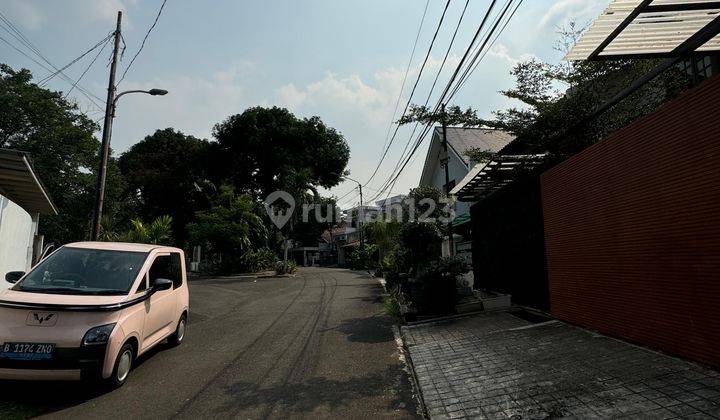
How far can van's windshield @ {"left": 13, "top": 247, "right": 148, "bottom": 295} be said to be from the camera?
5.30 meters

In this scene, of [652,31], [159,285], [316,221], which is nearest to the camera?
[652,31]

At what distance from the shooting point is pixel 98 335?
186 inches

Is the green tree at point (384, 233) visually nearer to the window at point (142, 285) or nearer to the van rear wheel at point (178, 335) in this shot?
the van rear wheel at point (178, 335)

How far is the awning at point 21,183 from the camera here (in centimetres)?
781

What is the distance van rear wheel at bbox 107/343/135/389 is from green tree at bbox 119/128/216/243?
33.0m

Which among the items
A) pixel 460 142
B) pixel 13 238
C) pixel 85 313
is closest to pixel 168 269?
pixel 85 313

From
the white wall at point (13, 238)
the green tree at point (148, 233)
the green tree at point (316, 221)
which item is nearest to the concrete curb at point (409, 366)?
the white wall at point (13, 238)

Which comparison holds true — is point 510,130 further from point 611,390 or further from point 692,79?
point 611,390

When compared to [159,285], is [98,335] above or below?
below

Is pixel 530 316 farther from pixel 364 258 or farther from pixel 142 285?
pixel 364 258

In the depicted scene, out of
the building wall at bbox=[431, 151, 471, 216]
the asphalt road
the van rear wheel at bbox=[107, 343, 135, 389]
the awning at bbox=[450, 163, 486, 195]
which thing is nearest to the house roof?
A: the building wall at bbox=[431, 151, 471, 216]

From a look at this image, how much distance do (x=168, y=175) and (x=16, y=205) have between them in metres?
30.0

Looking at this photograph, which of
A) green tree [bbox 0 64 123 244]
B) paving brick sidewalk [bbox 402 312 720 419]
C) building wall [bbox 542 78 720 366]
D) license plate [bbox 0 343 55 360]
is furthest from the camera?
green tree [bbox 0 64 123 244]

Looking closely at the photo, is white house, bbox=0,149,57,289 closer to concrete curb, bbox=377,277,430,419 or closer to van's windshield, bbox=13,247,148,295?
van's windshield, bbox=13,247,148,295
